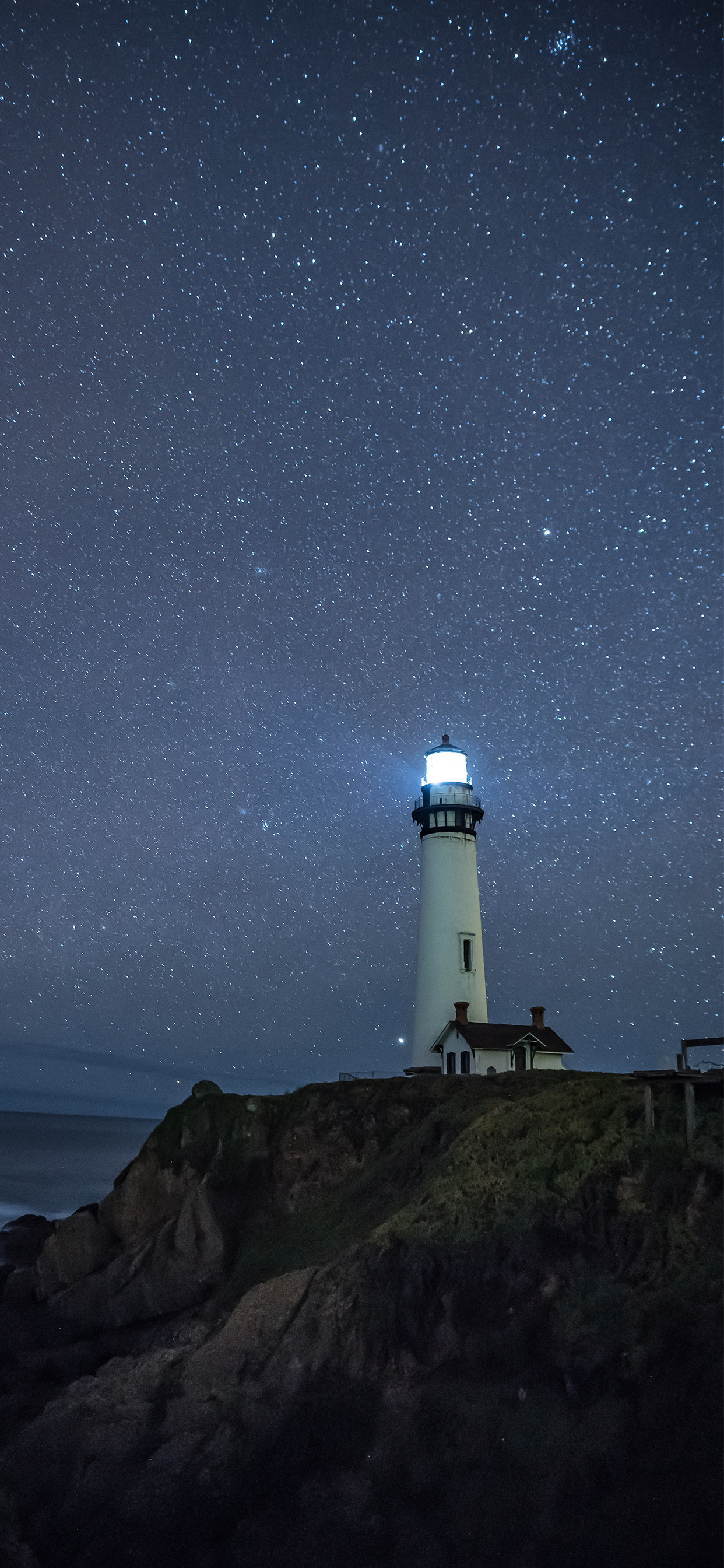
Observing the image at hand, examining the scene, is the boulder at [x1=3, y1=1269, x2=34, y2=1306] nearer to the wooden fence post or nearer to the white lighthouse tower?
the white lighthouse tower

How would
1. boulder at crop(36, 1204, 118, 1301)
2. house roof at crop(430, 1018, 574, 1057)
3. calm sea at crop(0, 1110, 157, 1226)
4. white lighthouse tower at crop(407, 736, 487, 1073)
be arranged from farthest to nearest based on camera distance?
calm sea at crop(0, 1110, 157, 1226) < white lighthouse tower at crop(407, 736, 487, 1073) < house roof at crop(430, 1018, 574, 1057) < boulder at crop(36, 1204, 118, 1301)

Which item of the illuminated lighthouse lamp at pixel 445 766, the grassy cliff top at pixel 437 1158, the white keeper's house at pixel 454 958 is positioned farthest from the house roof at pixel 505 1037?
the illuminated lighthouse lamp at pixel 445 766

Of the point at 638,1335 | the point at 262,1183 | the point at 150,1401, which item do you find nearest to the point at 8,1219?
the point at 262,1183

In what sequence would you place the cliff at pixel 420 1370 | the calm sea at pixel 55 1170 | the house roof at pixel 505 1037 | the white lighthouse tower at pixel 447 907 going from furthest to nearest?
the calm sea at pixel 55 1170 < the white lighthouse tower at pixel 447 907 < the house roof at pixel 505 1037 < the cliff at pixel 420 1370

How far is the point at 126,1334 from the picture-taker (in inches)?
1056

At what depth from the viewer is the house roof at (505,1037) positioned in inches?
1406

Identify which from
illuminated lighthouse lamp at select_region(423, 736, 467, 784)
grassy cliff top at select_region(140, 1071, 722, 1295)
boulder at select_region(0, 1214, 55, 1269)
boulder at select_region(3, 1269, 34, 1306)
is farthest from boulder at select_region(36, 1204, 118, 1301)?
illuminated lighthouse lamp at select_region(423, 736, 467, 784)

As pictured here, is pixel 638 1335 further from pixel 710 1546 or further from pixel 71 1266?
pixel 71 1266

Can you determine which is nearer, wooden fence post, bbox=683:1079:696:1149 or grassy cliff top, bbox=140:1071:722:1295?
wooden fence post, bbox=683:1079:696:1149

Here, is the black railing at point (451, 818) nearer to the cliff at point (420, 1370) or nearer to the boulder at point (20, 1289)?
the cliff at point (420, 1370)

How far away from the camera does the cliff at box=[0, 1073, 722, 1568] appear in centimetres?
1727

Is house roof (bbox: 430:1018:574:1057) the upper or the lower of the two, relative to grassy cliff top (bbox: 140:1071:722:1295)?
upper

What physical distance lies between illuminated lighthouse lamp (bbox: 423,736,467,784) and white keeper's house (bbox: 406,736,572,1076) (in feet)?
0.12

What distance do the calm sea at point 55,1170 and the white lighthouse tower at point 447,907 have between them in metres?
35.5
